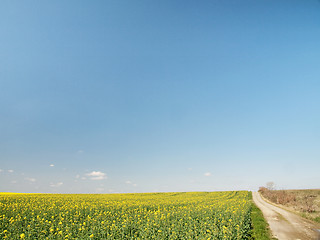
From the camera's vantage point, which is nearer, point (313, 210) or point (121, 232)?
point (121, 232)

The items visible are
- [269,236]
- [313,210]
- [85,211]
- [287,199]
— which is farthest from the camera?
[287,199]

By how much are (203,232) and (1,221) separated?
50.0 feet

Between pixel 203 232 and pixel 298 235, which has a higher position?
pixel 203 232

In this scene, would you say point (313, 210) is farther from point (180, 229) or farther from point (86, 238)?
point (86, 238)

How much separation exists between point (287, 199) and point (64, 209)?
37967mm

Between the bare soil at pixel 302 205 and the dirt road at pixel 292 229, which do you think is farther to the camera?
the bare soil at pixel 302 205

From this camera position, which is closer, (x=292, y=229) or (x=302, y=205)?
(x=292, y=229)

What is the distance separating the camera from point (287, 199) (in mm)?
41469

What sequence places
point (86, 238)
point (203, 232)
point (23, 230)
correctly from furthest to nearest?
1. point (23, 230)
2. point (203, 232)
3. point (86, 238)

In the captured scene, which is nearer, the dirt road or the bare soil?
the dirt road

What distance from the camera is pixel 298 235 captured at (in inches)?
704

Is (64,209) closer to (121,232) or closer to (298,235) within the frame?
(121,232)

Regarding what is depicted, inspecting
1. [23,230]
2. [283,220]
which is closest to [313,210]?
[283,220]

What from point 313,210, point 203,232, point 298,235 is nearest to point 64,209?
point 203,232
